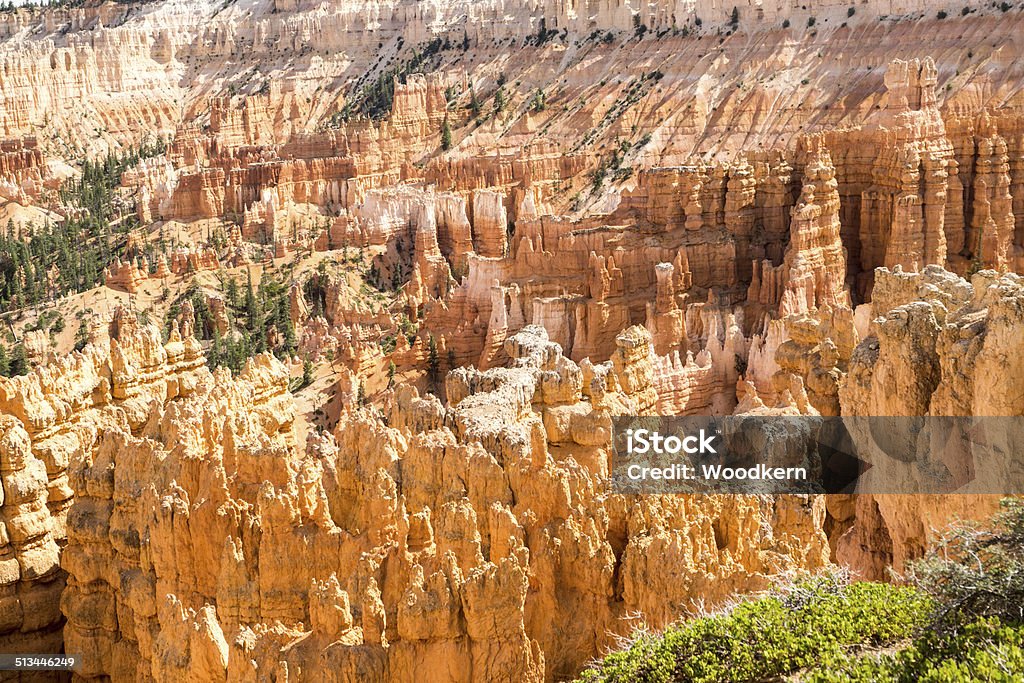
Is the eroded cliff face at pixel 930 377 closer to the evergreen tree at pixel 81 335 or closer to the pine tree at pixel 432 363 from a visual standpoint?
the pine tree at pixel 432 363

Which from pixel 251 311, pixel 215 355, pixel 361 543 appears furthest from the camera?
pixel 251 311

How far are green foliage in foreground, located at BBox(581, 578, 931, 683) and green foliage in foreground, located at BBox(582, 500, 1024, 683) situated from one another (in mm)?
10

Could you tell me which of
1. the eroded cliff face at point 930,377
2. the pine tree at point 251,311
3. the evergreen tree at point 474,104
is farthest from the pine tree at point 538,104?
the eroded cliff face at point 930,377

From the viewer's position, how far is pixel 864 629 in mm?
11250

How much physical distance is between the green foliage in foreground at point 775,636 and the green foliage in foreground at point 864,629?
0.01 meters

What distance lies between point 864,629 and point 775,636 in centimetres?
90

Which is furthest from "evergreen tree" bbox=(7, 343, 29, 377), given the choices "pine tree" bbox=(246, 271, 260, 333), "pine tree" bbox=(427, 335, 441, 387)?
"pine tree" bbox=(427, 335, 441, 387)

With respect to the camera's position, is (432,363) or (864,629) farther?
(432,363)

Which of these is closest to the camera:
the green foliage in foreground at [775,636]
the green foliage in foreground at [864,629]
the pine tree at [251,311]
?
the green foliage in foreground at [864,629]

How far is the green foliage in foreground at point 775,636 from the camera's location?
11.0m

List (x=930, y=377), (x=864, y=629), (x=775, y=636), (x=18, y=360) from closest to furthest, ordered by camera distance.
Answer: (x=775, y=636) → (x=864, y=629) → (x=930, y=377) → (x=18, y=360)

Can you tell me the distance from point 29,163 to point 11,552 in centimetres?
8147

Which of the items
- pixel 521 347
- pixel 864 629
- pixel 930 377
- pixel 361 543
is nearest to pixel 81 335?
pixel 521 347

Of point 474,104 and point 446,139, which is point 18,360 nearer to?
point 446,139
